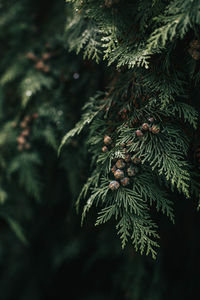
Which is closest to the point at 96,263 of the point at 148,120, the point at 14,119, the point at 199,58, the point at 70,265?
the point at 70,265

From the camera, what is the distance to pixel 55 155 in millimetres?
1884

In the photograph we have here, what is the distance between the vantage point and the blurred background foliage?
1642 mm

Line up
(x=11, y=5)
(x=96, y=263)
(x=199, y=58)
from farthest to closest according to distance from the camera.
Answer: (x=96, y=263) → (x=11, y=5) → (x=199, y=58)

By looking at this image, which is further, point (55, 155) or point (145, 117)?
point (55, 155)

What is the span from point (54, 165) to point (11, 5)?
3.66ft

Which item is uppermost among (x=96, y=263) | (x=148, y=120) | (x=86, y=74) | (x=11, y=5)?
(x=11, y=5)

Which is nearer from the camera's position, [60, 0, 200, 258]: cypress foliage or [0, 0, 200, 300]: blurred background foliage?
[60, 0, 200, 258]: cypress foliage

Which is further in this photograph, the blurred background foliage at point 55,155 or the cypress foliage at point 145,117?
the blurred background foliage at point 55,155

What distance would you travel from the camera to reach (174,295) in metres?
1.80

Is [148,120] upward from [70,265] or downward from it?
upward

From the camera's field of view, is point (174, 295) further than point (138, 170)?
Yes

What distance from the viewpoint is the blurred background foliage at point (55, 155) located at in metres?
1.64

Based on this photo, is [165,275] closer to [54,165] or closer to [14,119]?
[54,165]

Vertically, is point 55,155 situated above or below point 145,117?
above
